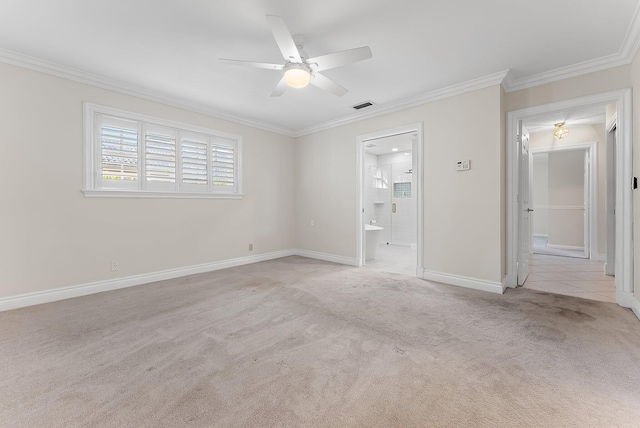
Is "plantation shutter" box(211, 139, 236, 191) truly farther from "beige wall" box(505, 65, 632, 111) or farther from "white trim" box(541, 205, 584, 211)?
"white trim" box(541, 205, 584, 211)

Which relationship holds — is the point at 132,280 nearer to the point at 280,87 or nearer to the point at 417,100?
the point at 280,87

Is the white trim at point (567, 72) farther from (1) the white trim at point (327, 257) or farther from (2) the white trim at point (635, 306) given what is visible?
(1) the white trim at point (327, 257)

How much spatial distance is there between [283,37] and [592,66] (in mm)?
3389

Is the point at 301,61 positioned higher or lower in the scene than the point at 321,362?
higher

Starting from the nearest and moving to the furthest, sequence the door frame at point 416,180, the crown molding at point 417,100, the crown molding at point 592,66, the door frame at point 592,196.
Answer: the crown molding at point 592,66, the crown molding at point 417,100, the door frame at point 416,180, the door frame at point 592,196

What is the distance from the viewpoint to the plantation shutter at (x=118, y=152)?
343 cm

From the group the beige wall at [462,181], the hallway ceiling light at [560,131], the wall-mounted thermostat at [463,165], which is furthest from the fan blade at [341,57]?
the hallway ceiling light at [560,131]

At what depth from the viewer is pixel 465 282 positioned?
3553 mm

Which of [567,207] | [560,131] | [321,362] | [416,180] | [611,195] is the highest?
[560,131]

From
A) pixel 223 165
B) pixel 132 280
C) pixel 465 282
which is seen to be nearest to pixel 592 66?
pixel 465 282

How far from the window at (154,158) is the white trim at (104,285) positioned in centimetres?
112

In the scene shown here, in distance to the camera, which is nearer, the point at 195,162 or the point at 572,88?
the point at 572,88

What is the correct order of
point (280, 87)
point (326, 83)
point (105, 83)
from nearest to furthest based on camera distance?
1. point (326, 83)
2. point (280, 87)
3. point (105, 83)

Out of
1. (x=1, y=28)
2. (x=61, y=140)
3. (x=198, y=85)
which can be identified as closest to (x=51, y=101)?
(x=61, y=140)
